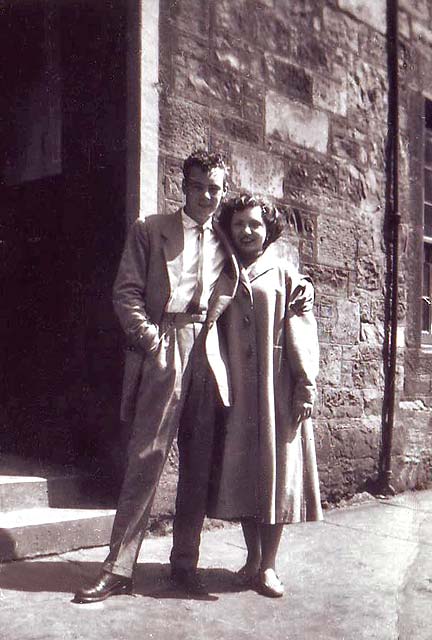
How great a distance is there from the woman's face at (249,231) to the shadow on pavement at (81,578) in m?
1.44

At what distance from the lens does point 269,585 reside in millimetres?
3332

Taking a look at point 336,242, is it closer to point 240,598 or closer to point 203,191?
point 203,191

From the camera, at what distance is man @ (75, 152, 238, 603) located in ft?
10.6

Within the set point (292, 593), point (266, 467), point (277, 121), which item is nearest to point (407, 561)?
point (292, 593)

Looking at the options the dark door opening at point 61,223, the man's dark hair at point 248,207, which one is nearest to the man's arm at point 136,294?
the man's dark hair at point 248,207

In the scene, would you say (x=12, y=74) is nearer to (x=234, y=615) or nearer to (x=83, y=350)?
(x=83, y=350)

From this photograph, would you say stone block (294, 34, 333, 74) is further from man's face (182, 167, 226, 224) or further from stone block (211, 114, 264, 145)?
man's face (182, 167, 226, 224)

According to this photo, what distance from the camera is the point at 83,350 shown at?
4438 millimetres

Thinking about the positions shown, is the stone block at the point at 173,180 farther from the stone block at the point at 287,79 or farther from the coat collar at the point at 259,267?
the stone block at the point at 287,79

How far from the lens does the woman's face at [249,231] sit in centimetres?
344

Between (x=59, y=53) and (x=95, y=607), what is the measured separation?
10.4 ft

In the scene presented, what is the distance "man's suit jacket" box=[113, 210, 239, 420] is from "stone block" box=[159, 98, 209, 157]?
3.48 feet

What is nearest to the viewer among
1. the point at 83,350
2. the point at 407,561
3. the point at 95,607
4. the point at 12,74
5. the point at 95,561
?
the point at 95,607

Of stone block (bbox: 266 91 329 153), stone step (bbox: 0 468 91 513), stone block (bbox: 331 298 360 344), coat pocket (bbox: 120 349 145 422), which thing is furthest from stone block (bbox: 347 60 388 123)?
stone step (bbox: 0 468 91 513)
